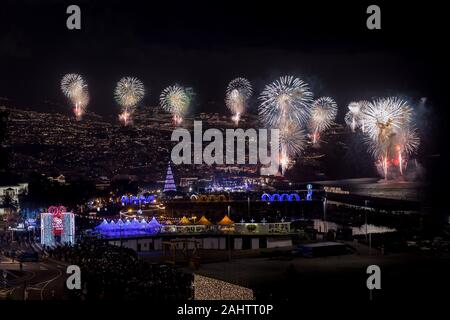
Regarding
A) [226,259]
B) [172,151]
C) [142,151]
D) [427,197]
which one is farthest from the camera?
[142,151]

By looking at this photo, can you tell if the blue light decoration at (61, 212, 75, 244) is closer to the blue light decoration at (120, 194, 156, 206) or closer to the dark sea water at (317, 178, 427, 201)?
the blue light decoration at (120, 194, 156, 206)

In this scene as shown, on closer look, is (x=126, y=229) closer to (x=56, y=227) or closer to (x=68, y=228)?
(x=68, y=228)

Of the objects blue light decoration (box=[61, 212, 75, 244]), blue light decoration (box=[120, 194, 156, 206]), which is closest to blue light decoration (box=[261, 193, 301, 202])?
blue light decoration (box=[120, 194, 156, 206])

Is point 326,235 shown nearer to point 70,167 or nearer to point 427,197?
point 427,197

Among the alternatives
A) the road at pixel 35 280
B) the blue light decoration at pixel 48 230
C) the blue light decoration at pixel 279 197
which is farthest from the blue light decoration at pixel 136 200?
the road at pixel 35 280

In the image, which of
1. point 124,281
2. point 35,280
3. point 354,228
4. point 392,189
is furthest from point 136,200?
point 392,189
